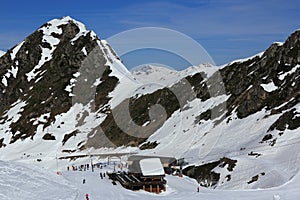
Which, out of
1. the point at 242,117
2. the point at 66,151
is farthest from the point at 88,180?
the point at 66,151

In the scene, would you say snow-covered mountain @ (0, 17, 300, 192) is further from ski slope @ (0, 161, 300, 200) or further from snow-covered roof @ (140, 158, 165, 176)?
snow-covered roof @ (140, 158, 165, 176)

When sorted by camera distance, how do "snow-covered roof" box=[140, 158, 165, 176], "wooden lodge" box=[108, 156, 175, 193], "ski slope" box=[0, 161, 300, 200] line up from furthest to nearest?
"snow-covered roof" box=[140, 158, 165, 176] → "wooden lodge" box=[108, 156, 175, 193] → "ski slope" box=[0, 161, 300, 200]

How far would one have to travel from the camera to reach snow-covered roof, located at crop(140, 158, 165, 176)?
41406mm

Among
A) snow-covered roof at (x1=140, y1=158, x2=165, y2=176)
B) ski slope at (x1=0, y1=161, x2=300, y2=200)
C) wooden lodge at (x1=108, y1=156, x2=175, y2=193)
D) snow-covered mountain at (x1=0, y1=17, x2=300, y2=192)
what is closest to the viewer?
ski slope at (x1=0, y1=161, x2=300, y2=200)

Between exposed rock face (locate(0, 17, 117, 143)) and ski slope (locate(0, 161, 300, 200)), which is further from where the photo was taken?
exposed rock face (locate(0, 17, 117, 143))

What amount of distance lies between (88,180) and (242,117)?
1481 inches

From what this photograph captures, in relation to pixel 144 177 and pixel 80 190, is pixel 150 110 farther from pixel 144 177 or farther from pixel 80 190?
pixel 80 190

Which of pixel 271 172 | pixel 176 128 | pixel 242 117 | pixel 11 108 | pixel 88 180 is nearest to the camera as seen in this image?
pixel 88 180

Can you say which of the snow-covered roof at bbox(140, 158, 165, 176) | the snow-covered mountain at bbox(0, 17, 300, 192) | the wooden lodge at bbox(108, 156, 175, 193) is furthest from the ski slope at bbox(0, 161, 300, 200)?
the snow-covered mountain at bbox(0, 17, 300, 192)

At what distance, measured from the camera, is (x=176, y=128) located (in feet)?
269

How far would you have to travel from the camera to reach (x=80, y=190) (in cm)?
3566

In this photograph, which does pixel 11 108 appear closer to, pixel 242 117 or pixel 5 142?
pixel 5 142

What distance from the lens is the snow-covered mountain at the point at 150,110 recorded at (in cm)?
5578

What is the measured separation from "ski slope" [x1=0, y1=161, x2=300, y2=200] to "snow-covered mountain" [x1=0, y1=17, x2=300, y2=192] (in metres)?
8.72
